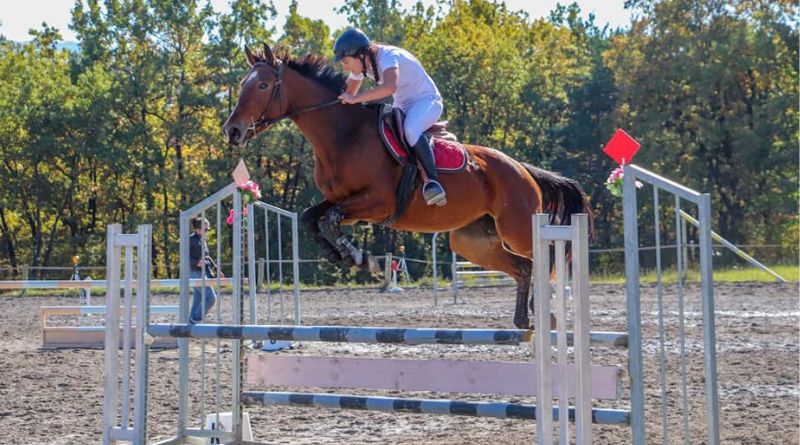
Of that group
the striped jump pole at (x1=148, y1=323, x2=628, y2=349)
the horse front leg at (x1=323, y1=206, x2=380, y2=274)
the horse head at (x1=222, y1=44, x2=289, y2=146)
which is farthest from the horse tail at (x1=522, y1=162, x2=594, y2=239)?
the striped jump pole at (x1=148, y1=323, x2=628, y2=349)

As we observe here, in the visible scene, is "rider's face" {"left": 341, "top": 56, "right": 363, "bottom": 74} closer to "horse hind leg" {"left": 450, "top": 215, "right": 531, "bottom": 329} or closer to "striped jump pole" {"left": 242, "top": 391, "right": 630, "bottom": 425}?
"horse hind leg" {"left": 450, "top": 215, "right": 531, "bottom": 329}

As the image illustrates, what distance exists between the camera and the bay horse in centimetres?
622

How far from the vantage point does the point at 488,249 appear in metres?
7.09

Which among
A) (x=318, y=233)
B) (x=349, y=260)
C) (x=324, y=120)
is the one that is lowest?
(x=349, y=260)

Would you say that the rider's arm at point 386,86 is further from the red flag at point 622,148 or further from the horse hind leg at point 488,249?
the red flag at point 622,148

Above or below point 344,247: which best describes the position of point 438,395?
below

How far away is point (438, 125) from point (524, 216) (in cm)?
86

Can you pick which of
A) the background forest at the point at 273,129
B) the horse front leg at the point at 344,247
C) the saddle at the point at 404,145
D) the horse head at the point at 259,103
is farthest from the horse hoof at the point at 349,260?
the background forest at the point at 273,129

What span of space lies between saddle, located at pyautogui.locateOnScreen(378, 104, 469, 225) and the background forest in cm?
2806

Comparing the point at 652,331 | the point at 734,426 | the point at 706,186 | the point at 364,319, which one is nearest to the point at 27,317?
the point at 364,319

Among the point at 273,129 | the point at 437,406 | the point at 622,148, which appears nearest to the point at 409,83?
the point at 622,148

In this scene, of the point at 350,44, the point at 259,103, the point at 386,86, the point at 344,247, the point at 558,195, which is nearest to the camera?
the point at 344,247

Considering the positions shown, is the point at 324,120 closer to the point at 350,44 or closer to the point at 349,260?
the point at 350,44

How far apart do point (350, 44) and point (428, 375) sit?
2.25 metres
